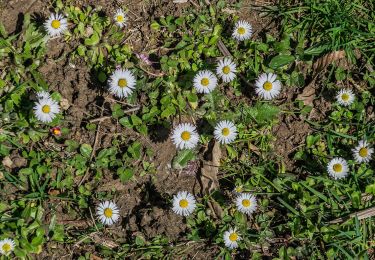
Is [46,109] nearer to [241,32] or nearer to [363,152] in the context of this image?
[241,32]

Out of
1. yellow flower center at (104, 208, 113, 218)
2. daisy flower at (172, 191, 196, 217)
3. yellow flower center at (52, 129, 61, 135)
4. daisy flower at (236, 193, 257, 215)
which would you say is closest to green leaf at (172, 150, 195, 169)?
daisy flower at (172, 191, 196, 217)

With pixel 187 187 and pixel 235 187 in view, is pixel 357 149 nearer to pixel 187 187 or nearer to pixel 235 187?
pixel 235 187

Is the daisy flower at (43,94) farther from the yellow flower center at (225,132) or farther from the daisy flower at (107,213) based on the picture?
the yellow flower center at (225,132)

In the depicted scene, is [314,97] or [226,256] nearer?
[226,256]

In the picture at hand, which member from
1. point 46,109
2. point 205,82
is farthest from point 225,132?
→ point 46,109

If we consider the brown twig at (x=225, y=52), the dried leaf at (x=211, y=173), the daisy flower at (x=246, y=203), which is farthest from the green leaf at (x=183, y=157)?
the brown twig at (x=225, y=52)

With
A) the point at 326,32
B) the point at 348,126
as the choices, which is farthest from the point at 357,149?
the point at 326,32
